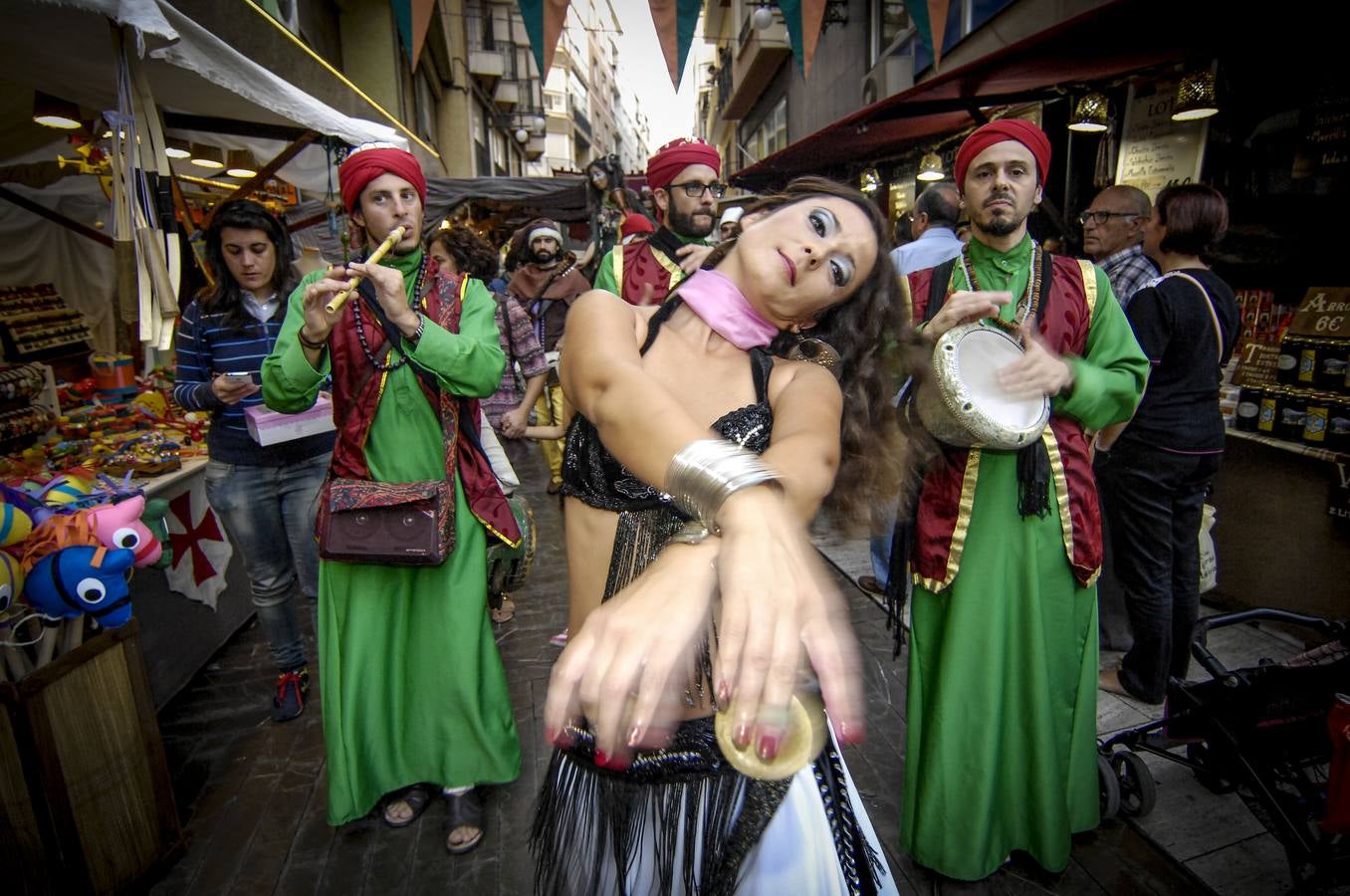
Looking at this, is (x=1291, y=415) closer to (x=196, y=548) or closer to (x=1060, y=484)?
(x=1060, y=484)

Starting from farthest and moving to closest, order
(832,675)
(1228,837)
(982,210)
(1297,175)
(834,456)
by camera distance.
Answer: (1297,175) → (1228,837) → (982,210) → (834,456) → (832,675)

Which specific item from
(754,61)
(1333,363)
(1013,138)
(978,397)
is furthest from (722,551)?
(754,61)

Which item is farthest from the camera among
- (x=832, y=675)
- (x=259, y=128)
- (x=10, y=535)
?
(x=259, y=128)

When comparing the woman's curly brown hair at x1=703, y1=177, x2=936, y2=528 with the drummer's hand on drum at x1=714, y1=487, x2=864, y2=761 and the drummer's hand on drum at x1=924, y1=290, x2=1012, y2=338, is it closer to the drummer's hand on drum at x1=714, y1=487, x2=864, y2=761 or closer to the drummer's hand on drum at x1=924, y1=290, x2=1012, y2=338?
the drummer's hand on drum at x1=924, y1=290, x2=1012, y2=338

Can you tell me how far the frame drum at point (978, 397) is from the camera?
1.86 metres

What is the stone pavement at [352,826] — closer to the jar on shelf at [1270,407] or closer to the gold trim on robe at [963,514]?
the gold trim on robe at [963,514]

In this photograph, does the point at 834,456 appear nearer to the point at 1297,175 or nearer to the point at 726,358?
the point at 726,358

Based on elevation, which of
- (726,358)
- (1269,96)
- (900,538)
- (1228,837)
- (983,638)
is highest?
(1269,96)

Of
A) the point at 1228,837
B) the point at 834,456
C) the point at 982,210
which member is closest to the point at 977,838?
the point at 1228,837

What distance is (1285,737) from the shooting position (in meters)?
2.08

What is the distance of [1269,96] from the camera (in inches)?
173

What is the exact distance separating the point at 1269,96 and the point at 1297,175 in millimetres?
573

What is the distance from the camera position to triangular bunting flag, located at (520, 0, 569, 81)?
13.1 ft

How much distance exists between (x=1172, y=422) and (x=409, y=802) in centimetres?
331
